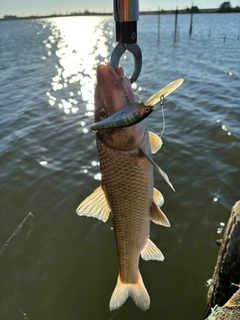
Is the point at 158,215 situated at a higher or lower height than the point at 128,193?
lower

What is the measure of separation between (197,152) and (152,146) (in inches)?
240

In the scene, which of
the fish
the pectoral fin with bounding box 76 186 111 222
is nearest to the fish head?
the fish

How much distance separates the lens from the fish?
2.10 m

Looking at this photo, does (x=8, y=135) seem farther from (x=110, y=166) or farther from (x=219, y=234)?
(x=110, y=166)

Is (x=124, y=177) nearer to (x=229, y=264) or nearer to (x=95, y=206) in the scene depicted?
(x=95, y=206)

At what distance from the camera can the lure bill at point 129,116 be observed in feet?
5.23

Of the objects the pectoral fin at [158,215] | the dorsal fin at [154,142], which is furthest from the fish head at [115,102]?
the pectoral fin at [158,215]

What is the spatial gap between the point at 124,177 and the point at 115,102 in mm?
583

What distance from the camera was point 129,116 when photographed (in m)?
1.63

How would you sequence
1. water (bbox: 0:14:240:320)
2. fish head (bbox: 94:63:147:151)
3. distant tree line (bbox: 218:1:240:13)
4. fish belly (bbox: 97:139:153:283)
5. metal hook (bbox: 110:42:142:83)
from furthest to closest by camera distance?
1. distant tree line (bbox: 218:1:240:13)
2. water (bbox: 0:14:240:320)
3. fish belly (bbox: 97:139:153:283)
4. fish head (bbox: 94:63:147:151)
5. metal hook (bbox: 110:42:142:83)

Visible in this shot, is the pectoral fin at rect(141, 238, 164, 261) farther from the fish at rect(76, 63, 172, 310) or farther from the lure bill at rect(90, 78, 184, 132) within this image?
the lure bill at rect(90, 78, 184, 132)

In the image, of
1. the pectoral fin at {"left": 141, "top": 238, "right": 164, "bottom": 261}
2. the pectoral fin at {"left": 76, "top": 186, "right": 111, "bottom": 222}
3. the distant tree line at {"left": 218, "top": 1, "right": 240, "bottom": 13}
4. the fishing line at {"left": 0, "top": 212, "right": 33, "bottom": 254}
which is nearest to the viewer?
the pectoral fin at {"left": 76, "top": 186, "right": 111, "bottom": 222}

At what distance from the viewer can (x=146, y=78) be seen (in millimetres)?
17156

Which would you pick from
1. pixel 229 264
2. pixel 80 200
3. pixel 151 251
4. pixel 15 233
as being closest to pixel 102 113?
pixel 151 251
